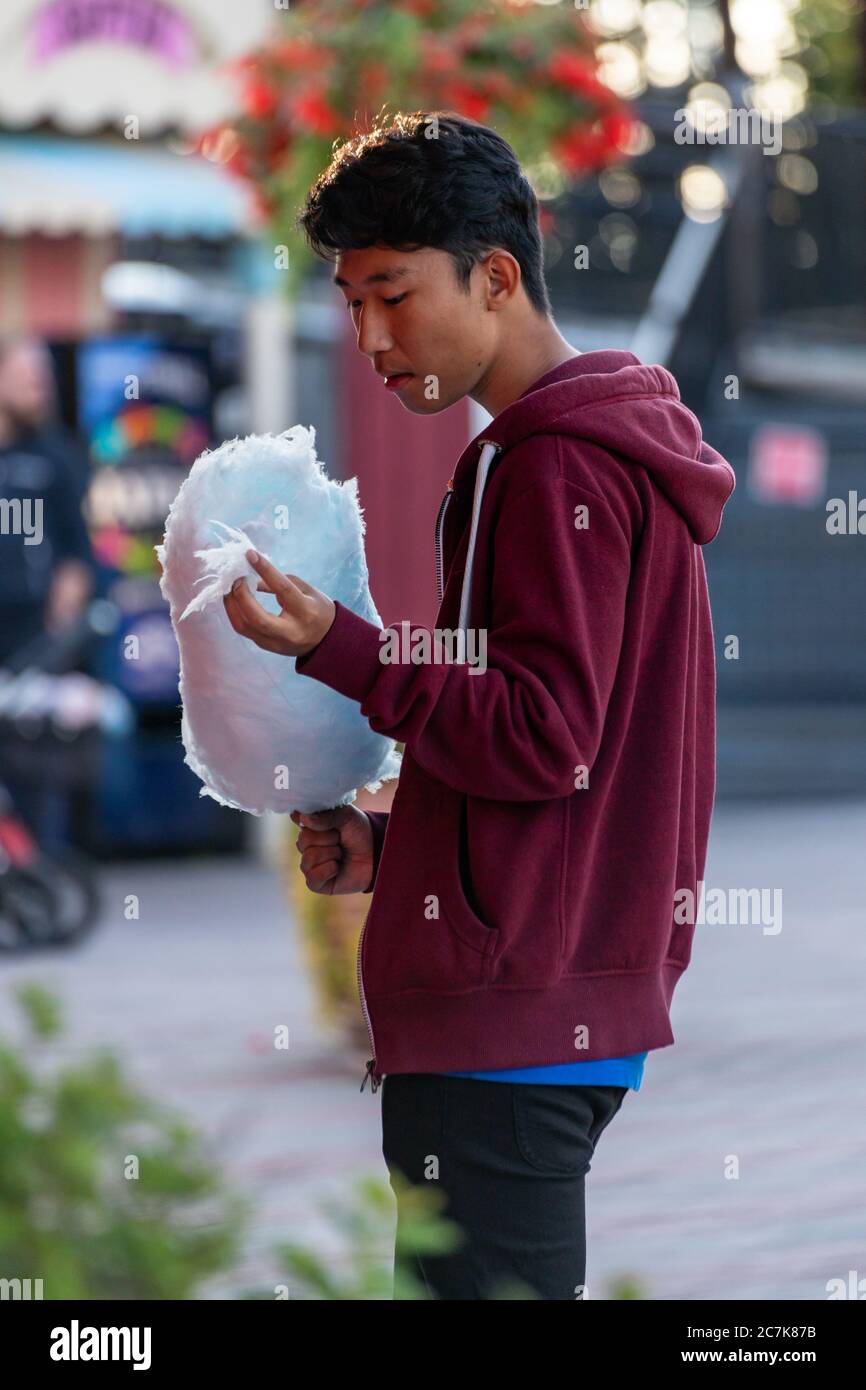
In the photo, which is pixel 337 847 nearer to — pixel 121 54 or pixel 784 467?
pixel 121 54

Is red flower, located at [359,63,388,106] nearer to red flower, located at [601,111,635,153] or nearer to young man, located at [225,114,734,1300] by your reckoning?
red flower, located at [601,111,635,153]

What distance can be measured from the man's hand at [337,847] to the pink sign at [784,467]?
11930 millimetres

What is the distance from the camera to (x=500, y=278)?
2035mm

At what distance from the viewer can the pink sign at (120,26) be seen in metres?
8.48

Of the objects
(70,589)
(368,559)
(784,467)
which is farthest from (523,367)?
(784,467)

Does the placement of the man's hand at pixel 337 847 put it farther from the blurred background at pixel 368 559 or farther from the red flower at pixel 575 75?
the red flower at pixel 575 75

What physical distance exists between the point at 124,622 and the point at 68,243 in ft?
6.15

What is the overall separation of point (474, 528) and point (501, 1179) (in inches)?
24.8

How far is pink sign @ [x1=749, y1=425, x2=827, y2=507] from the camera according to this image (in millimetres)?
13891

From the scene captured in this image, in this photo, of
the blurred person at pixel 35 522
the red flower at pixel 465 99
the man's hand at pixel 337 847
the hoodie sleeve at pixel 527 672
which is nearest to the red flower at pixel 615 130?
the red flower at pixel 465 99

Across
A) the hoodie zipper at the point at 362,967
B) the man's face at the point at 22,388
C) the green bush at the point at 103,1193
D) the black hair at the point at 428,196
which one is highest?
the man's face at the point at 22,388

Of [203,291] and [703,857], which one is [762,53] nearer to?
[203,291]

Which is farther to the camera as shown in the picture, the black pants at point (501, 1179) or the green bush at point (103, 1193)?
the black pants at point (501, 1179)

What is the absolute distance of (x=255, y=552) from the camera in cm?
189
